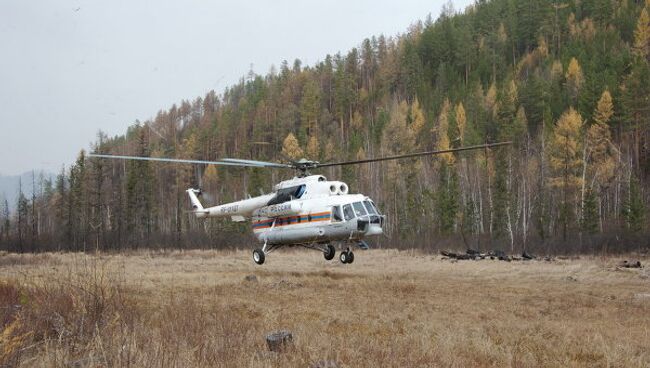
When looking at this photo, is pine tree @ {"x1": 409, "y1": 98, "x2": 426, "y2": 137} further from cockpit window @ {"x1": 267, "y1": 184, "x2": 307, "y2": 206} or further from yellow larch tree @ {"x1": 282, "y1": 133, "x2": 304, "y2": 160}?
cockpit window @ {"x1": 267, "y1": 184, "x2": 307, "y2": 206}

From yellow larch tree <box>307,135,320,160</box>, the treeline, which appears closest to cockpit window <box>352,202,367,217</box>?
the treeline

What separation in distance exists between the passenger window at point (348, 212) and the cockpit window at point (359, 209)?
0.12 m

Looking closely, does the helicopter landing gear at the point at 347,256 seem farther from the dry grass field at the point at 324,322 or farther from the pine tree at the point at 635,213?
the pine tree at the point at 635,213

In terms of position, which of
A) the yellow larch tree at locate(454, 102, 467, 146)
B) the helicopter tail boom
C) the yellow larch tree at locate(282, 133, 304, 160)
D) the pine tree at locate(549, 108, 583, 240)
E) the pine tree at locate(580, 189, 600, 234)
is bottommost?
the pine tree at locate(580, 189, 600, 234)

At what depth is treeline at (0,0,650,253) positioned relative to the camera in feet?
153

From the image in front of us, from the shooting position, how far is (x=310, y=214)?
59.5 ft

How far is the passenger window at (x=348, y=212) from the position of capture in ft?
56.2

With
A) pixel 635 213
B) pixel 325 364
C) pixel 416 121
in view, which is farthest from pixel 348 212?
pixel 416 121

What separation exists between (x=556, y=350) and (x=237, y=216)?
14.2 meters

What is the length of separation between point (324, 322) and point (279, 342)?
313cm

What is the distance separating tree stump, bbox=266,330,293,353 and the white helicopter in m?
9.49

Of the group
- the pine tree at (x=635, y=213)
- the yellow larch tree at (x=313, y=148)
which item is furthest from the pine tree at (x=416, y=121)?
the pine tree at (x=635, y=213)

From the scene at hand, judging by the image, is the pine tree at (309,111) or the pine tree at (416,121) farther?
the pine tree at (309,111)

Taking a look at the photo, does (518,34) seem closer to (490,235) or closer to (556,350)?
(490,235)
